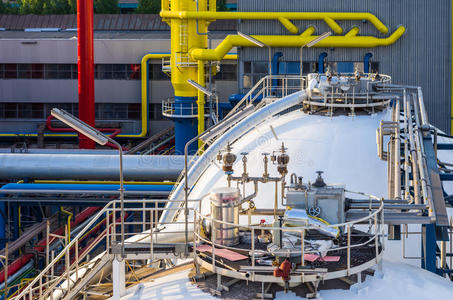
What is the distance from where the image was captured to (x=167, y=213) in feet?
81.8

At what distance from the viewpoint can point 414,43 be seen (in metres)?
A: 42.1

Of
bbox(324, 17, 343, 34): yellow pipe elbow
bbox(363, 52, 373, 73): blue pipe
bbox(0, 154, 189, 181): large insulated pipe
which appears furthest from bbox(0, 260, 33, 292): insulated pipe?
bbox(363, 52, 373, 73): blue pipe

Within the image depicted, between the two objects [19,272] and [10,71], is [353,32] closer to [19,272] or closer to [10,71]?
[19,272]

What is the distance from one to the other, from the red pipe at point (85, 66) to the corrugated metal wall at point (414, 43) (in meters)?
12.5

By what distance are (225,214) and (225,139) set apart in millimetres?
11839

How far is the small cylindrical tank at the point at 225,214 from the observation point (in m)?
15.8

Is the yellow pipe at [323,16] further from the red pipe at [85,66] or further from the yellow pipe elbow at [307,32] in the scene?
the red pipe at [85,66]

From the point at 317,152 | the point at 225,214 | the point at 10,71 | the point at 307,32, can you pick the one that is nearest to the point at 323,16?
the point at 307,32

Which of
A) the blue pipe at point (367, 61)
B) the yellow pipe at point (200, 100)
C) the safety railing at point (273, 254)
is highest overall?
the blue pipe at point (367, 61)

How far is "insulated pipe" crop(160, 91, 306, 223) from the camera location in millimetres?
25812

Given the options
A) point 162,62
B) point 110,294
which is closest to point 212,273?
point 110,294

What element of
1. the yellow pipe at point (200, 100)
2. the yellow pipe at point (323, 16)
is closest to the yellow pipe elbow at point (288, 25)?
the yellow pipe at point (323, 16)

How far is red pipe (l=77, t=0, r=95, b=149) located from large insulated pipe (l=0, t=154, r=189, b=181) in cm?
1044

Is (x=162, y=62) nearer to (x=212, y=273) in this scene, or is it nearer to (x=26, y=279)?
(x=26, y=279)
